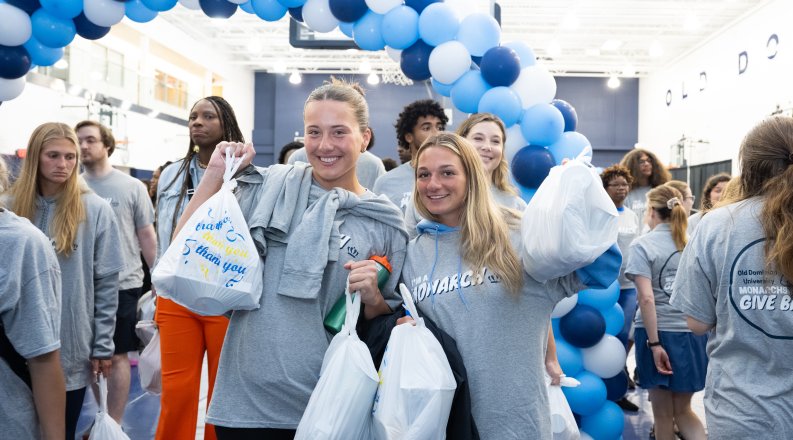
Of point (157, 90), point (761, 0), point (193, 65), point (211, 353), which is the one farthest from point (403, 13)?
point (193, 65)

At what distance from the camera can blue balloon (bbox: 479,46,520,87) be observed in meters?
3.59

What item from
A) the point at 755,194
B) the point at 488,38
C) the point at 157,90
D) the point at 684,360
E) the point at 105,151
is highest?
the point at 157,90

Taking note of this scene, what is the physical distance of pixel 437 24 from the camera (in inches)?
145

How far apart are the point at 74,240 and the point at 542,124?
2350mm

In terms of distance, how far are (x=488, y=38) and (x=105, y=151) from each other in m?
2.29

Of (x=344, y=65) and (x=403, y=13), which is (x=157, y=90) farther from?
(x=403, y=13)

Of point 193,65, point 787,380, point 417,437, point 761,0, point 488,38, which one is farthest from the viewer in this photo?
point 193,65

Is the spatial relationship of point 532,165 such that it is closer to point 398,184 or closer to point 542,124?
point 542,124

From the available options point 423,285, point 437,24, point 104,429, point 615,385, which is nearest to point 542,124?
point 437,24

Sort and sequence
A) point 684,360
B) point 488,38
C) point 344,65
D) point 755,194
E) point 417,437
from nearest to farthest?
1. point 417,437
2. point 755,194
3. point 684,360
4. point 488,38
5. point 344,65

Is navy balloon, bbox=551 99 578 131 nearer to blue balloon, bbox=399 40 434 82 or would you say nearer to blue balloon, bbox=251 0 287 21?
blue balloon, bbox=399 40 434 82

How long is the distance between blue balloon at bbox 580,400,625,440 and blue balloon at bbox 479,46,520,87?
1.83m

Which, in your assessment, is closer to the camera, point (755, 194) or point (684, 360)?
point (755, 194)

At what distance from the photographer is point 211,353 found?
2.41 metres
